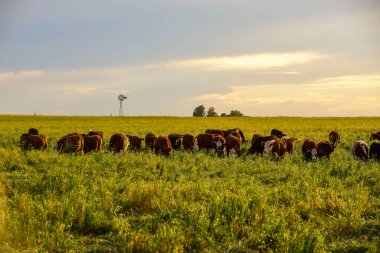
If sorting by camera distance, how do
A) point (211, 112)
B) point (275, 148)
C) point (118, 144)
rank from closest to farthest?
point (275, 148)
point (118, 144)
point (211, 112)

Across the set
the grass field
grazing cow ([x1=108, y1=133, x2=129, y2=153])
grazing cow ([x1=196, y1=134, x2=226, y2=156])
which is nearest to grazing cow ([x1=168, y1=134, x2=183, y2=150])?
grazing cow ([x1=196, y1=134, x2=226, y2=156])

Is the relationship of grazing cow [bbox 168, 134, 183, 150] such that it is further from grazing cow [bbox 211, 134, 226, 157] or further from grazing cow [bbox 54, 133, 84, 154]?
grazing cow [bbox 54, 133, 84, 154]

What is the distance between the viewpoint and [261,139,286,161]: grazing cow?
62.6 ft

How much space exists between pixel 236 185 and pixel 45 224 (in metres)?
5.74

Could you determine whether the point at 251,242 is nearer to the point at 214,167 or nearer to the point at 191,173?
the point at 191,173

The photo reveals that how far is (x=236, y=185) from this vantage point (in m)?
11.8

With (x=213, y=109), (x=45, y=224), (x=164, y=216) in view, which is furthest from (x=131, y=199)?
(x=213, y=109)

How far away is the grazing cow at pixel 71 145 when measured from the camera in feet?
64.0

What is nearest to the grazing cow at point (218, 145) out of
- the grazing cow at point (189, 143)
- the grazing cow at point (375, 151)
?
the grazing cow at point (189, 143)

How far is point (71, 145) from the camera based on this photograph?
64.1 ft

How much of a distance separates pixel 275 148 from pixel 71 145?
896 cm

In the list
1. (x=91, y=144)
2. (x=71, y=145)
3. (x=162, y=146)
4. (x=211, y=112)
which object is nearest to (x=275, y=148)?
(x=162, y=146)

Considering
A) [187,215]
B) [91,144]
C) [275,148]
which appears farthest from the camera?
[91,144]

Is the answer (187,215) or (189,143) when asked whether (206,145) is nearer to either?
(189,143)
